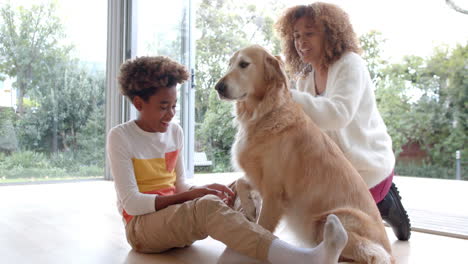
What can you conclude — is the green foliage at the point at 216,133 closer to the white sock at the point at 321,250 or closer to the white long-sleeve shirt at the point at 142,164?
the white long-sleeve shirt at the point at 142,164

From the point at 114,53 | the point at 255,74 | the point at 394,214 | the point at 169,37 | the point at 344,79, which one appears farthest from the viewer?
the point at 114,53

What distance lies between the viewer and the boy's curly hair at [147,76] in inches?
66.2

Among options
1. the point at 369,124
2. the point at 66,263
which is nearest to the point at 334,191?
the point at 369,124

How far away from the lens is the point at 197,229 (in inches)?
60.6

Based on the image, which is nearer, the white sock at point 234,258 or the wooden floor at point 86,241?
the white sock at point 234,258

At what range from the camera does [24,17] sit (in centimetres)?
397

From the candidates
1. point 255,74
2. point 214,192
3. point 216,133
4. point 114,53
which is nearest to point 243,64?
point 255,74

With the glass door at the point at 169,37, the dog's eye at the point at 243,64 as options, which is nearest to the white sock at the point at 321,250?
the dog's eye at the point at 243,64

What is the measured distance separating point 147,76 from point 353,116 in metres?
0.92

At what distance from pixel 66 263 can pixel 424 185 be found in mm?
3760

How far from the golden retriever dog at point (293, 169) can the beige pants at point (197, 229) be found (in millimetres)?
82

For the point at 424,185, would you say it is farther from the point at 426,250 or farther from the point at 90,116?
the point at 90,116

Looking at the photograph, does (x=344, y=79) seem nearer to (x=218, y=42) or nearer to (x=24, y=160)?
(x=218, y=42)

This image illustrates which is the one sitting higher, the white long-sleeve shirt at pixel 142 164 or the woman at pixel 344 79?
the woman at pixel 344 79
